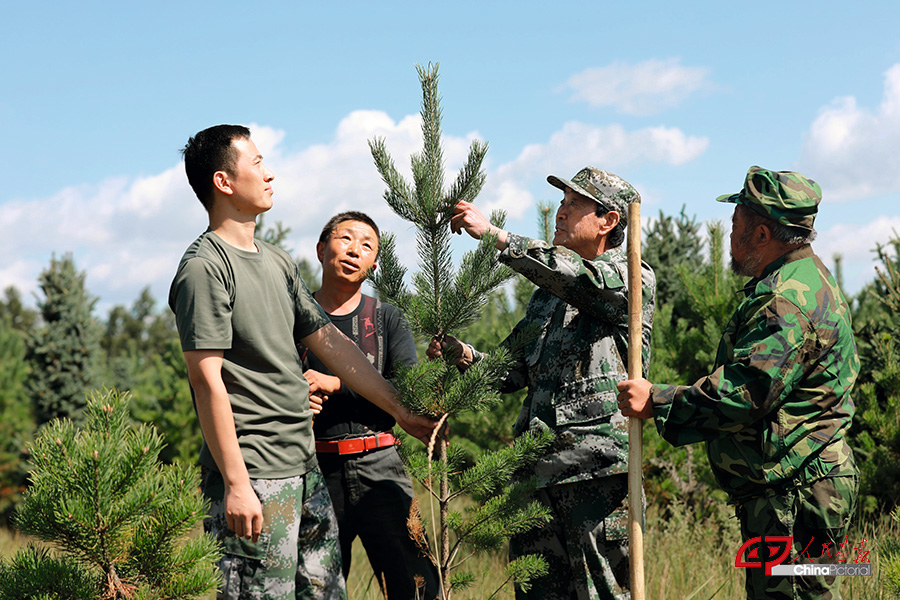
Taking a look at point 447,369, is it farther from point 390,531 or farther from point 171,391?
point 171,391

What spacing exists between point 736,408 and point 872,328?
4.94m

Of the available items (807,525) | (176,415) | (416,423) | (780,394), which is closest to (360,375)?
(416,423)

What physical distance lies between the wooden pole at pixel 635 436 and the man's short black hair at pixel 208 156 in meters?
1.64

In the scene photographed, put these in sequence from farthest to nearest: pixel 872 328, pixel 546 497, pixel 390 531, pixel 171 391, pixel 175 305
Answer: pixel 171 391 → pixel 872 328 → pixel 390 531 → pixel 546 497 → pixel 175 305

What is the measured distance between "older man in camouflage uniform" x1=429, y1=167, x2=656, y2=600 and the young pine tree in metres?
0.12

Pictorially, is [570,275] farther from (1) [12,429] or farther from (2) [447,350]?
(1) [12,429]

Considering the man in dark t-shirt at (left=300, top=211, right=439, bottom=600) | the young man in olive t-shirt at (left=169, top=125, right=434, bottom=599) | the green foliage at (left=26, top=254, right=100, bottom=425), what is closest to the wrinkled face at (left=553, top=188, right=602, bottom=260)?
the man in dark t-shirt at (left=300, top=211, right=439, bottom=600)

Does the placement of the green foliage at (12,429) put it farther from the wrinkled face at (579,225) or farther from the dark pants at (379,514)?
the wrinkled face at (579,225)

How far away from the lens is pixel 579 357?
331 cm

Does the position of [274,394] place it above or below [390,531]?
above

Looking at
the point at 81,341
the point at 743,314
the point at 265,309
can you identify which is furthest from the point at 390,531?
the point at 81,341

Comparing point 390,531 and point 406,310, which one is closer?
point 406,310

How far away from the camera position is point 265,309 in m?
2.79

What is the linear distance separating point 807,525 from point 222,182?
260cm
